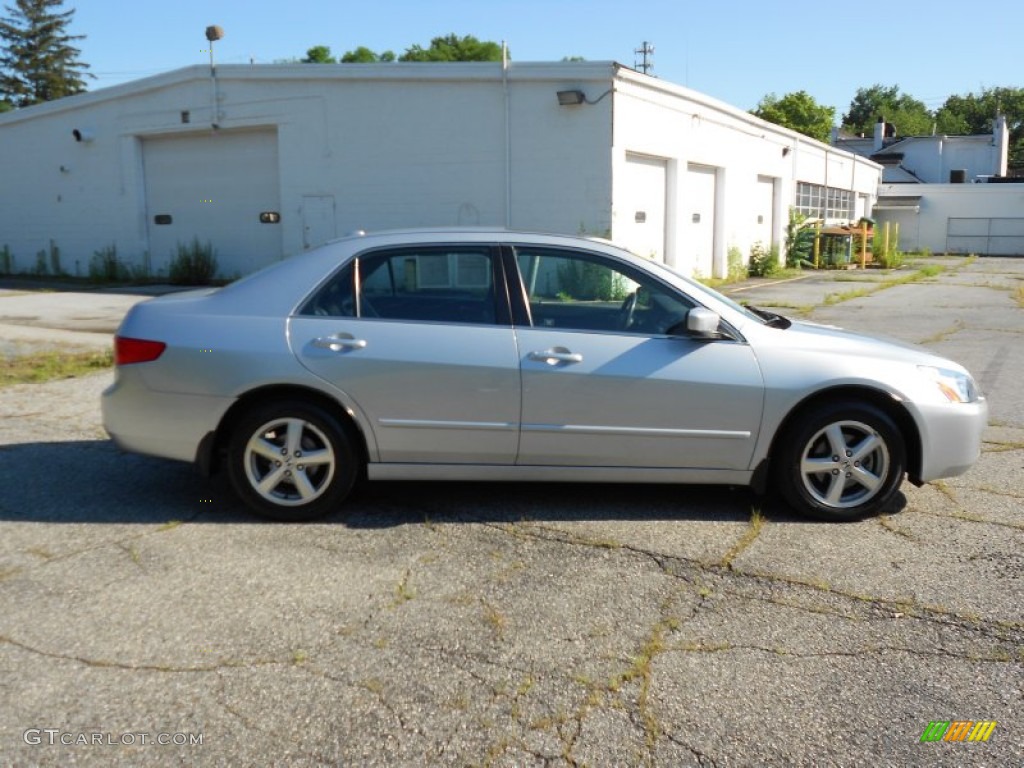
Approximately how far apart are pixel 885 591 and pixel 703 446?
1.19 metres

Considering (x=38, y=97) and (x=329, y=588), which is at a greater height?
(x=38, y=97)

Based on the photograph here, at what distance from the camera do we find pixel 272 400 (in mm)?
4930

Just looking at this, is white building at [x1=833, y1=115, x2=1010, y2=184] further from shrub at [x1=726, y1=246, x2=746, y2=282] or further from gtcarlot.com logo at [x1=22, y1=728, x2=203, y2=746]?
gtcarlot.com logo at [x1=22, y1=728, x2=203, y2=746]

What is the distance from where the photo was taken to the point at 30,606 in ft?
12.9

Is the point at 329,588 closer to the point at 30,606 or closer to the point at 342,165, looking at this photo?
the point at 30,606

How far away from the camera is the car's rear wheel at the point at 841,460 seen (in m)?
4.95

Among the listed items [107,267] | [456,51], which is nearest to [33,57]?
[456,51]

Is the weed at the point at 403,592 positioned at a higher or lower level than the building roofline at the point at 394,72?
lower

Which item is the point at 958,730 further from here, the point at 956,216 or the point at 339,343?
the point at 956,216

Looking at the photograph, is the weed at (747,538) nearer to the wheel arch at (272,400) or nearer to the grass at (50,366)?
the wheel arch at (272,400)

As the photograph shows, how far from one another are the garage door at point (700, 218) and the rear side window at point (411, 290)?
54.2 ft

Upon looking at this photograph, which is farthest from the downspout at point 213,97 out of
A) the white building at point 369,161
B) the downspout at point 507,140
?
the downspout at point 507,140

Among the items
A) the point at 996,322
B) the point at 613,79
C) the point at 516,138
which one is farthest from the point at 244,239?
the point at 996,322

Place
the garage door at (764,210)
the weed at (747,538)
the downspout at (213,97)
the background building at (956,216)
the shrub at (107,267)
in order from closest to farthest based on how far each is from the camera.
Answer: the weed at (747,538) < the downspout at (213,97) < the shrub at (107,267) < the garage door at (764,210) < the background building at (956,216)
